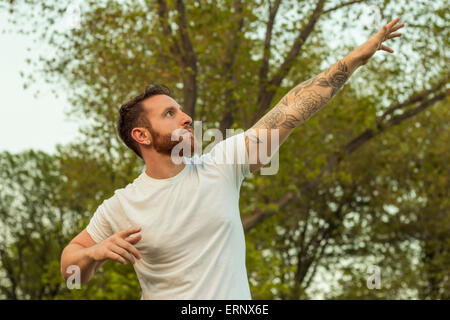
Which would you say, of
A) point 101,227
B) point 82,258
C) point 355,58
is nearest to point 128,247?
point 82,258

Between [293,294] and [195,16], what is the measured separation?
13068 millimetres

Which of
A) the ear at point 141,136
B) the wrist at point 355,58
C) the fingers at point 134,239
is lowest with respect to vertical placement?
the fingers at point 134,239

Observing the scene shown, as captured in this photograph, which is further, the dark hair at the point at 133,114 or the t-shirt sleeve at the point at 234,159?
the dark hair at the point at 133,114

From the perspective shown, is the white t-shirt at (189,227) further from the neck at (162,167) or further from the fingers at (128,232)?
the fingers at (128,232)

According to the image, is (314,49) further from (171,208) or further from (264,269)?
(171,208)

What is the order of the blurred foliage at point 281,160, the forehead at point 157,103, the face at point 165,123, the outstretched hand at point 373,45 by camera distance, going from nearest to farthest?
1. the outstretched hand at point 373,45
2. the face at point 165,123
3. the forehead at point 157,103
4. the blurred foliage at point 281,160

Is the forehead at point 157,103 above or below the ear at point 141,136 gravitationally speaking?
above

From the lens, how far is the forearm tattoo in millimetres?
3191

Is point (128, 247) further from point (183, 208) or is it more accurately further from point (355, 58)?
point (355, 58)

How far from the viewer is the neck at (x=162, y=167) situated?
319 cm

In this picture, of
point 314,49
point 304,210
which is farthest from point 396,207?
point 314,49

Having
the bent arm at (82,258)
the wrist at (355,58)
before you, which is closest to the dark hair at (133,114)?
the bent arm at (82,258)

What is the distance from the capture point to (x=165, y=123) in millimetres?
3303

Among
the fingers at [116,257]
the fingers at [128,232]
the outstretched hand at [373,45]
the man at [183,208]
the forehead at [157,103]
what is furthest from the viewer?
the forehead at [157,103]
